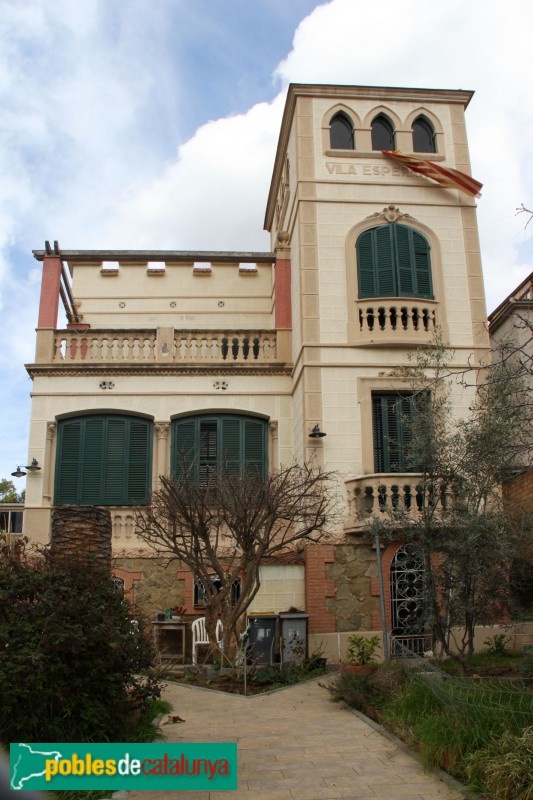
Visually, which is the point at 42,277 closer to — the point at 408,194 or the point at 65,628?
the point at 408,194

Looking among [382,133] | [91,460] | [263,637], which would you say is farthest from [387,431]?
[382,133]

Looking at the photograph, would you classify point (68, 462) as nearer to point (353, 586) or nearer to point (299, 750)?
point (353, 586)

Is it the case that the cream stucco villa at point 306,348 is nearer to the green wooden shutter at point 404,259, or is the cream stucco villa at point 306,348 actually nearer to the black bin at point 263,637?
the green wooden shutter at point 404,259

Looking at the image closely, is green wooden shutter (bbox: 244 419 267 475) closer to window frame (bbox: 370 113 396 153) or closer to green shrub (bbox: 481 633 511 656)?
green shrub (bbox: 481 633 511 656)

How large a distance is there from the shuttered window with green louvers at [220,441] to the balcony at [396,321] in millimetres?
3312

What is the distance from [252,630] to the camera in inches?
551

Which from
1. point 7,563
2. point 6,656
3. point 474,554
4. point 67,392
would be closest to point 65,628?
point 6,656

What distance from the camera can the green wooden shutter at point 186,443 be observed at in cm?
1720

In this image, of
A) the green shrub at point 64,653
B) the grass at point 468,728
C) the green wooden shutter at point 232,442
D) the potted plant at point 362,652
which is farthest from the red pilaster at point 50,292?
the grass at point 468,728

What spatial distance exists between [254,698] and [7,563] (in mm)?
4960

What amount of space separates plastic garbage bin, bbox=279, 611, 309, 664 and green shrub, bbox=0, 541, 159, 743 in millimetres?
6482

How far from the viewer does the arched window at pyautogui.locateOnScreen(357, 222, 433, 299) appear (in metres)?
17.0

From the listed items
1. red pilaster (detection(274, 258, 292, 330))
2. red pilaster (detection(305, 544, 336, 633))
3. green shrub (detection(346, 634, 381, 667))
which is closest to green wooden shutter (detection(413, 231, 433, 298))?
red pilaster (detection(274, 258, 292, 330))

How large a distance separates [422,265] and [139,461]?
7743mm
